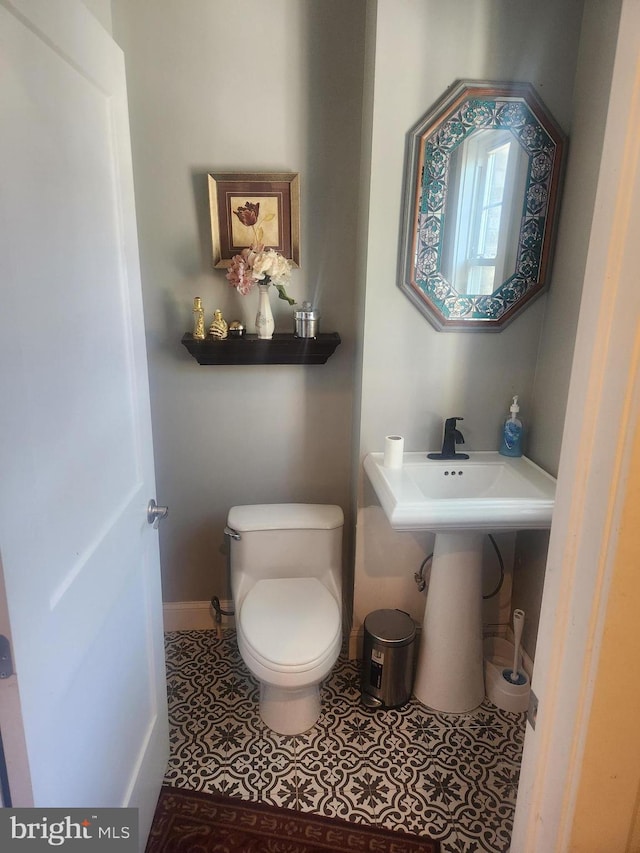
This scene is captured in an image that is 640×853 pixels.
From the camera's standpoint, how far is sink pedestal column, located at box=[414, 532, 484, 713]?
190cm

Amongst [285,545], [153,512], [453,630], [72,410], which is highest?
[72,410]

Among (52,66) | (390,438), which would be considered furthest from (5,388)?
(390,438)

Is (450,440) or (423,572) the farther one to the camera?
(423,572)

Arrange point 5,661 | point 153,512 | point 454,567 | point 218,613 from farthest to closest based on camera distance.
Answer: point 218,613 < point 454,567 < point 153,512 < point 5,661

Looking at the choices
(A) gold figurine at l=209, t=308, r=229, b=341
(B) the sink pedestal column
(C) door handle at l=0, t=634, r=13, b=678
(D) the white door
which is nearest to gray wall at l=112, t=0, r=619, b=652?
(A) gold figurine at l=209, t=308, r=229, b=341

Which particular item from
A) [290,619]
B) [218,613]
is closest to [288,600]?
[290,619]

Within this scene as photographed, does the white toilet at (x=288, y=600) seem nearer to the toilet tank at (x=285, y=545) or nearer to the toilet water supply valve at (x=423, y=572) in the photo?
the toilet tank at (x=285, y=545)

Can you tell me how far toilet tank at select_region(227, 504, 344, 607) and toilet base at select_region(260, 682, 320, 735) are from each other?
1.15ft

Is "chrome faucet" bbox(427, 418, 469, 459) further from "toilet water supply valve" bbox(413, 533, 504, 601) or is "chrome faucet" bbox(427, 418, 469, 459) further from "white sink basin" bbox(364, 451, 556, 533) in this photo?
"toilet water supply valve" bbox(413, 533, 504, 601)

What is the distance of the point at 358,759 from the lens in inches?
70.1

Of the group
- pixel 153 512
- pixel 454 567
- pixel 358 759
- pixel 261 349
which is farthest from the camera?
pixel 261 349

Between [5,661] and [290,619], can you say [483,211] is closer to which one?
[290,619]

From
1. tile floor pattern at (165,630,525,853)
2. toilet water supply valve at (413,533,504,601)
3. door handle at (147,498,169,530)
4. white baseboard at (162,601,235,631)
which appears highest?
door handle at (147,498,169,530)

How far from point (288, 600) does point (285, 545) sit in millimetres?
213
